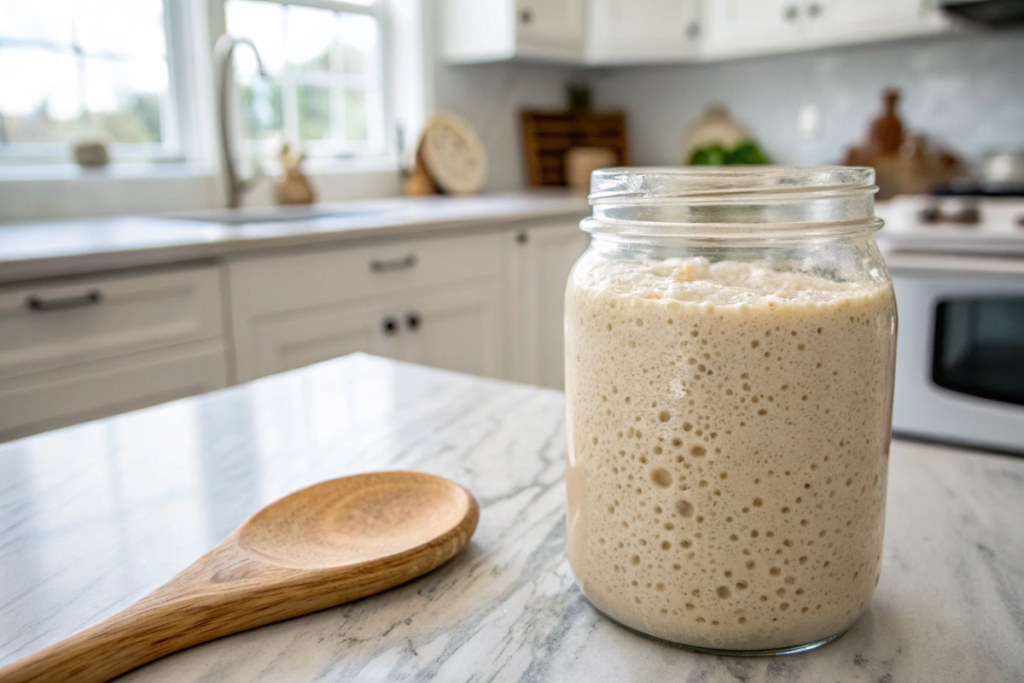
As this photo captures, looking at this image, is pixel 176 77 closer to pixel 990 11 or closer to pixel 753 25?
pixel 753 25

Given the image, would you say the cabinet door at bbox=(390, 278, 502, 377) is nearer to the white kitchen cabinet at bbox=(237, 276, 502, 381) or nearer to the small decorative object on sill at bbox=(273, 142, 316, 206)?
the white kitchen cabinet at bbox=(237, 276, 502, 381)

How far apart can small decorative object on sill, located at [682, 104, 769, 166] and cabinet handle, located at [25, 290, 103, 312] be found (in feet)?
7.17

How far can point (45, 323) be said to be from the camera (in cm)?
133

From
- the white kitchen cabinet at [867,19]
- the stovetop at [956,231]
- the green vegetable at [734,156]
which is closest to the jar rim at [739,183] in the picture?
the stovetop at [956,231]

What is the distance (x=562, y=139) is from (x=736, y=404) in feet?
10.6

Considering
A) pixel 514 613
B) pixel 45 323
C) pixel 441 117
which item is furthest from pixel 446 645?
pixel 441 117

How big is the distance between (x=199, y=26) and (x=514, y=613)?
2288 mm

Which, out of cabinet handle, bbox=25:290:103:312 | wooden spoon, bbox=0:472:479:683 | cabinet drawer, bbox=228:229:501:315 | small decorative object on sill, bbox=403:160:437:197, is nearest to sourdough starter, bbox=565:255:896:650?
wooden spoon, bbox=0:472:479:683

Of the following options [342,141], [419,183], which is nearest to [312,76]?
[342,141]

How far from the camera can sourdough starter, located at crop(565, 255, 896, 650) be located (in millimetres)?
324

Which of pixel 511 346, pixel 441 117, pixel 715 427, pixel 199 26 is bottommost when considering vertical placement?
pixel 511 346

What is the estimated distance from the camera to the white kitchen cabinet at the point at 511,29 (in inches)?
108

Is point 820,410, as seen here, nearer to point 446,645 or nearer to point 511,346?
point 446,645

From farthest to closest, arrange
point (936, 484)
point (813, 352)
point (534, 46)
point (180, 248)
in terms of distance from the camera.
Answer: point (534, 46)
point (180, 248)
point (936, 484)
point (813, 352)
